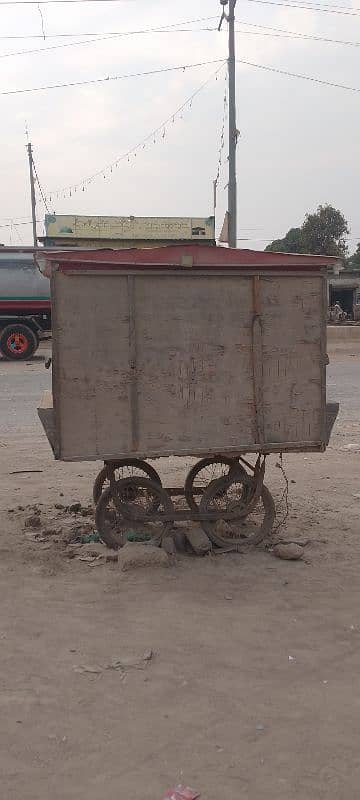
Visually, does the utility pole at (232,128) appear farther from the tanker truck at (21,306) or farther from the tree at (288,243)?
the tree at (288,243)

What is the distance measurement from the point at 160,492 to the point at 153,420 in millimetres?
614

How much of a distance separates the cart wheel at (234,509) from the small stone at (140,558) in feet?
1.44

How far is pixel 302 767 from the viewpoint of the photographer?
2.44 m

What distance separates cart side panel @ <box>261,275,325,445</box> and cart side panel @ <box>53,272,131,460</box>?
905 millimetres

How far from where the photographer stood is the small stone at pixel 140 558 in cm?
405

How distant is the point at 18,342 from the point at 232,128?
298 inches

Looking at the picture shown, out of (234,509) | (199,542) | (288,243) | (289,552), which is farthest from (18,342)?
(288,243)

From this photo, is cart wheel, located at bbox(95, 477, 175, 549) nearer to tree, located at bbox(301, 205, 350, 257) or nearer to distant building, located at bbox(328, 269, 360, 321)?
distant building, located at bbox(328, 269, 360, 321)

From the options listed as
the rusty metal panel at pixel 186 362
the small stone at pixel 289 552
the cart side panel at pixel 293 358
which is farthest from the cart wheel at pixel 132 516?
the cart side panel at pixel 293 358

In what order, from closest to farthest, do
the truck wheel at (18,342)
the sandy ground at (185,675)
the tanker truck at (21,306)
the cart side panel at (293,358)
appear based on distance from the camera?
the sandy ground at (185,675), the cart side panel at (293,358), the tanker truck at (21,306), the truck wheel at (18,342)

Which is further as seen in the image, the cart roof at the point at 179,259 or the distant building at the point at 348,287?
the distant building at the point at 348,287

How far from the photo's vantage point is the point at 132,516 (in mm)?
4434

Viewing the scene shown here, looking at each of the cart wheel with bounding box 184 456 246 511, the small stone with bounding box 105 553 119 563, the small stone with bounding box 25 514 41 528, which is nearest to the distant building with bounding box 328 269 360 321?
the cart wheel with bounding box 184 456 246 511

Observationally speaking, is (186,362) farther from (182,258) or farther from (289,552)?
(289,552)
